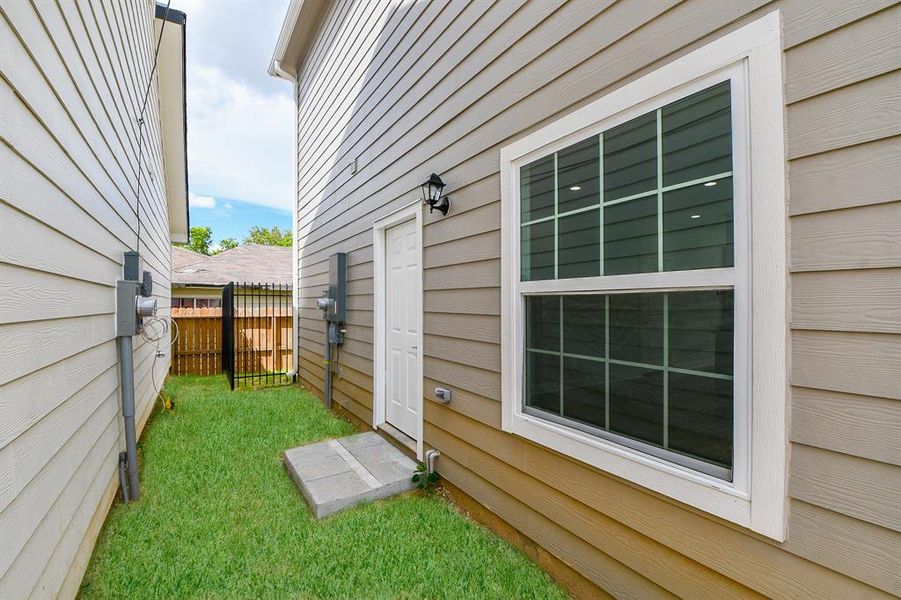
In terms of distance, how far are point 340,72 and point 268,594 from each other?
5.31 meters

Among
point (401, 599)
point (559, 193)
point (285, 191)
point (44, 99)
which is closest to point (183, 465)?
point (401, 599)

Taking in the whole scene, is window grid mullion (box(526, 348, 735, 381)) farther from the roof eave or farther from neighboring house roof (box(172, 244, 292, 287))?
neighboring house roof (box(172, 244, 292, 287))

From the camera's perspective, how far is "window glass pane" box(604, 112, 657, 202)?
1.66 m

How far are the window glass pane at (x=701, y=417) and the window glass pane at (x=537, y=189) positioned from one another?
1.03 meters

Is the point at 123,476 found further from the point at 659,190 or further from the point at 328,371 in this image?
the point at 659,190

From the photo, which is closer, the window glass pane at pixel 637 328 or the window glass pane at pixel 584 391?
the window glass pane at pixel 637 328

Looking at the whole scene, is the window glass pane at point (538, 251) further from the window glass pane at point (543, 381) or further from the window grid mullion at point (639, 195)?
the window glass pane at point (543, 381)

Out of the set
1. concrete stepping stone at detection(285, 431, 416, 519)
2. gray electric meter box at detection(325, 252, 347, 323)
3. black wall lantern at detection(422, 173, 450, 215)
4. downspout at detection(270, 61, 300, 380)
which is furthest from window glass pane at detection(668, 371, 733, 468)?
downspout at detection(270, 61, 300, 380)

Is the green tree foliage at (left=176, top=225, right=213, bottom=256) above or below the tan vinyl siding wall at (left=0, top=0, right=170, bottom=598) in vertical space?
above

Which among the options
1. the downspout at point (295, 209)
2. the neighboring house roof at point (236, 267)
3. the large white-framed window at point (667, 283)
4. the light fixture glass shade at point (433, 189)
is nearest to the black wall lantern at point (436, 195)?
the light fixture glass shade at point (433, 189)

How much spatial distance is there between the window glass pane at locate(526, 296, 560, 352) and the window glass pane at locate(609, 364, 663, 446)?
0.36 meters

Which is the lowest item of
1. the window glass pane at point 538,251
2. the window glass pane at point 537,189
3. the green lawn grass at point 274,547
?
the green lawn grass at point 274,547

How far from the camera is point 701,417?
151 cm

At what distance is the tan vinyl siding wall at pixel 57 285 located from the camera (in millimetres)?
1305
